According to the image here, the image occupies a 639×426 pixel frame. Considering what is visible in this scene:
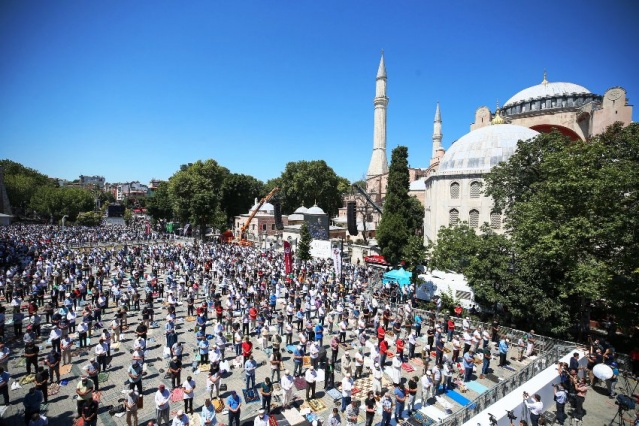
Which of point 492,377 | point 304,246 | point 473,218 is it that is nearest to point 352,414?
point 492,377

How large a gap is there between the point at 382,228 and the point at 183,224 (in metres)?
40.1

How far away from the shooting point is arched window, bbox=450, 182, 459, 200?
2705cm

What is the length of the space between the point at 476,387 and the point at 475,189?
61.5 ft

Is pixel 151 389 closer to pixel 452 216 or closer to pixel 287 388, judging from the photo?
pixel 287 388

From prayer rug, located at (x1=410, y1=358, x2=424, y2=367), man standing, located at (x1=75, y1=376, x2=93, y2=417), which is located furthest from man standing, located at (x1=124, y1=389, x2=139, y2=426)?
prayer rug, located at (x1=410, y1=358, x2=424, y2=367)

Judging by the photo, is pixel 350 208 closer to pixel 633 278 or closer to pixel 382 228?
pixel 382 228

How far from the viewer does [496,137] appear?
26.7 meters

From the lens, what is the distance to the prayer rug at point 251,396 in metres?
9.45

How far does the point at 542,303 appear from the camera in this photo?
46.8 ft

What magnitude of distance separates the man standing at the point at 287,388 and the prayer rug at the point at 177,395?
304 centimetres

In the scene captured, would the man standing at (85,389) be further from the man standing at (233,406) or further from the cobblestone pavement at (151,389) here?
the man standing at (233,406)

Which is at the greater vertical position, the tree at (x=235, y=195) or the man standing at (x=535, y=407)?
the tree at (x=235, y=195)

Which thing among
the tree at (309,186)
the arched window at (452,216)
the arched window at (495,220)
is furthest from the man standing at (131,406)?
the tree at (309,186)

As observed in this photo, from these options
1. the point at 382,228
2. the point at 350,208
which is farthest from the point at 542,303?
the point at 350,208
